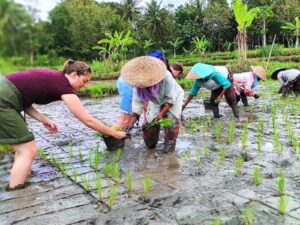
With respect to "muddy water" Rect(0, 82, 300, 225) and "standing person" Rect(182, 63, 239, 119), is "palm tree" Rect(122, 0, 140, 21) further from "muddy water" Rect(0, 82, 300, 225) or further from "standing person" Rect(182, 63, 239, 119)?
"muddy water" Rect(0, 82, 300, 225)

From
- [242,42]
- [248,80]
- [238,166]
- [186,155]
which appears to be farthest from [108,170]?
[242,42]

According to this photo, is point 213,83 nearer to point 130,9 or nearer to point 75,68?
point 75,68

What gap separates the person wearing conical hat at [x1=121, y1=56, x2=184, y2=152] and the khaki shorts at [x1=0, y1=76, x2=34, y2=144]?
4.11 feet

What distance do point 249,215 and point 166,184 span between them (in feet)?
3.04

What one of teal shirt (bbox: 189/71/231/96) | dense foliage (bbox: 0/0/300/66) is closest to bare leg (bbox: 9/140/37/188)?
teal shirt (bbox: 189/71/231/96)

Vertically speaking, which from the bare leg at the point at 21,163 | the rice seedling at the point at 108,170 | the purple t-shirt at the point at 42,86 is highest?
the purple t-shirt at the point at 42,86

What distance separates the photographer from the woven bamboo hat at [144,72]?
4.04m

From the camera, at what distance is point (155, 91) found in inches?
167

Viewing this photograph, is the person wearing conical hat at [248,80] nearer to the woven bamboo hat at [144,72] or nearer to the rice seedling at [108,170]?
the woven bamboo hat at [144,72]

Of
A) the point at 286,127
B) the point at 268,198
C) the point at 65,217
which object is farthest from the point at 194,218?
the point at 286,127

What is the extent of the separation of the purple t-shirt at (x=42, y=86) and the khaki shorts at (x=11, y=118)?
0.06 m

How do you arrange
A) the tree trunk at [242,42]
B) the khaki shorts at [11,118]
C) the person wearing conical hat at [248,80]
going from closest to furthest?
1. the khaki shorts at [11,118]
2. the person wearing conical hat at [248,80]
3. the tree trunk at [242,42]

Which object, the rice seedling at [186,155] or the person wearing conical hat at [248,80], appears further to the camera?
the person wearing conical hat at [248,80]

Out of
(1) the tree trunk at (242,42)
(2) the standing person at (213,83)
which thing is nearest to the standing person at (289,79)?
(2) the standing person at (213,83)
